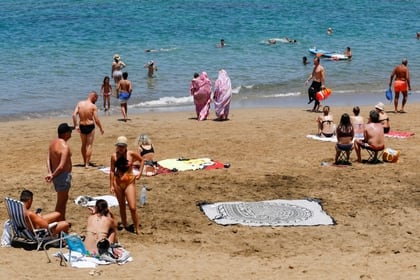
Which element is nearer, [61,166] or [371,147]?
[61,166]

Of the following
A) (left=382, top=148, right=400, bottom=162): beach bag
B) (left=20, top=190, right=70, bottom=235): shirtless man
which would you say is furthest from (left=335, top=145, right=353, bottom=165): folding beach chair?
(left=20, top=190, right=70, bottom=235): shirtless man

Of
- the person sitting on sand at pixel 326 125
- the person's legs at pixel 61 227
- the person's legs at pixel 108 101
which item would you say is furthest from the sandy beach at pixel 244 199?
the person's legs at pixel 108 101

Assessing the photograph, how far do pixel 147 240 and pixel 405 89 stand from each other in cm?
1064

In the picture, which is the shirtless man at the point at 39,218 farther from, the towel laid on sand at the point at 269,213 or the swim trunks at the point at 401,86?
the swim trunks at the point at 401,86

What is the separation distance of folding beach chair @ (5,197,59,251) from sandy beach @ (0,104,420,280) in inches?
6.8

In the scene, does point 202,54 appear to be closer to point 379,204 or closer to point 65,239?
point 379,204

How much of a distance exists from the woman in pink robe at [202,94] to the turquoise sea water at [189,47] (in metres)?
3.20

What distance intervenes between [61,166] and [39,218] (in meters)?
0.80

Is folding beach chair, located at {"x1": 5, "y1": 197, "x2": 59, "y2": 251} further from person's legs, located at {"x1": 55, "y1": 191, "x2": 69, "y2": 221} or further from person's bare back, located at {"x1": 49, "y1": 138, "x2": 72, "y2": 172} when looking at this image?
person's bare back, located at {"x1": 49, "y1": 138, "x2": 72, "y2": 172}

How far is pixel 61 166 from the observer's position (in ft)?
31.9

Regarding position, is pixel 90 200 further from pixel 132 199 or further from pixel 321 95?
pixel 321 95

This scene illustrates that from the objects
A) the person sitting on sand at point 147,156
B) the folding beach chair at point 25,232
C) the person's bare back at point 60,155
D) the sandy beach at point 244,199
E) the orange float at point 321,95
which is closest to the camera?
the sandy beach at point 244,199

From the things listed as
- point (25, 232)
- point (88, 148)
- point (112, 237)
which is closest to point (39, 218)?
point (25, 232)

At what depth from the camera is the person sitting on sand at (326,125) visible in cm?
1555
